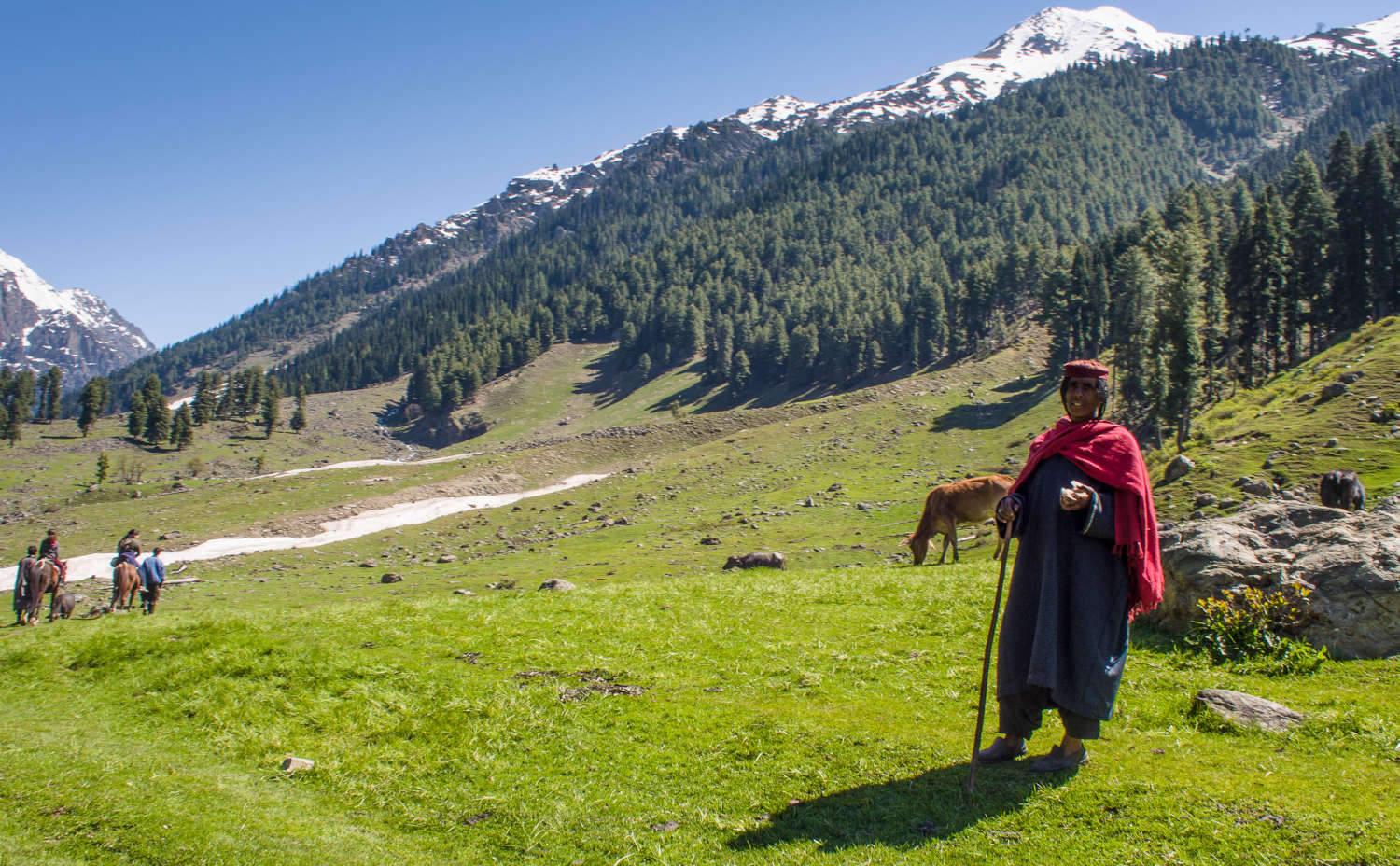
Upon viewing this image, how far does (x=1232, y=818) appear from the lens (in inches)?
229

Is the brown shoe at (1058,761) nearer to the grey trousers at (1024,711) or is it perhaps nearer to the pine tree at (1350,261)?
the grey trousers at (1024,711)

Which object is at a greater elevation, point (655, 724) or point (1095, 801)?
point (1095, 801)

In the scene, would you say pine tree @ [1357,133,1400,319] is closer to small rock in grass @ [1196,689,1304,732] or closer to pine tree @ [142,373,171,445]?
small rock in grass @ [1196,689,1304,732]

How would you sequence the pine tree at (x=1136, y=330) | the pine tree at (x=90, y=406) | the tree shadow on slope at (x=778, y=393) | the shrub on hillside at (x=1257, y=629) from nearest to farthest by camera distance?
1. the shrub on hillside at (x=1257, y=629)
2. the pine tree at (x=1136, y=330)
3. the tree shadow on slope at (x=778, y=393)
4. the pine tree at (x=90, y=406)

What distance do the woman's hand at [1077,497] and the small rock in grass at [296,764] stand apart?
30.9 ft

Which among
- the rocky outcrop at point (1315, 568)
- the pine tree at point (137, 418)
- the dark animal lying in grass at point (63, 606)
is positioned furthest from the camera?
the pine tree at point (137, 418)

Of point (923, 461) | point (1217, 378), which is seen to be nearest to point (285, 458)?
point (923, 461)

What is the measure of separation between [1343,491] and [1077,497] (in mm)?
19860

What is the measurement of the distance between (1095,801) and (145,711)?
13310 mm

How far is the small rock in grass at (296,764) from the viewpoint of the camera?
919 centimetres

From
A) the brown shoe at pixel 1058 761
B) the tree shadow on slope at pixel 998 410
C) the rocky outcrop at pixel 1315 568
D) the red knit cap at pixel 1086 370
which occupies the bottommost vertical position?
the brown shoe at pixel 1058 761

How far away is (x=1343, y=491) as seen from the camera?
20219mm

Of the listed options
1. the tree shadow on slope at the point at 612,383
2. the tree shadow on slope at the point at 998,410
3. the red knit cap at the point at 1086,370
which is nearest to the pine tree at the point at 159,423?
the tree shadow on slope at the point at 612,383

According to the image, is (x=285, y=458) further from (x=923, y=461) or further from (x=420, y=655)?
(x=420, y=655)
